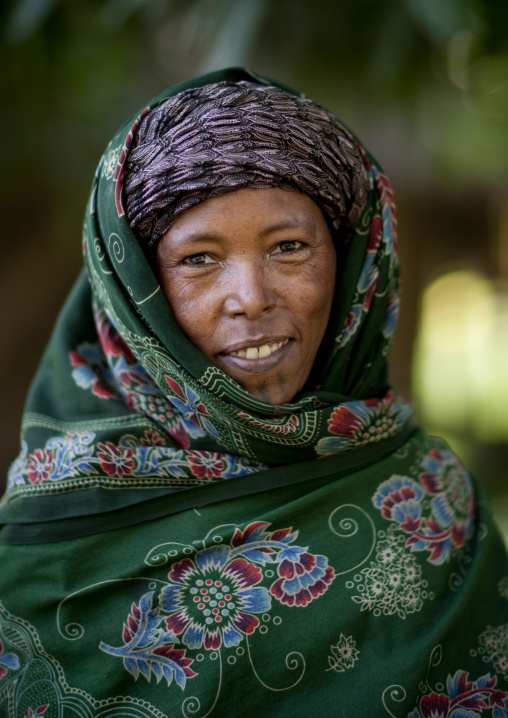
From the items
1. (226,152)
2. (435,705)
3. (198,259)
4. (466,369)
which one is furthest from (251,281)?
(466,369)

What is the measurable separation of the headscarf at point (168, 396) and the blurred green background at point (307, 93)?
3.78ft

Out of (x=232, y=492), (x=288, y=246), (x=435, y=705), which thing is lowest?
(x=435, y=705)

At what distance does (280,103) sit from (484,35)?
146cm

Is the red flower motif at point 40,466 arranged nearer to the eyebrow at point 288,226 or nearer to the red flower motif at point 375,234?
the eyebrow at point 288,226

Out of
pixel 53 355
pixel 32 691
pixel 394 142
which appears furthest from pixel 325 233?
pixel 394 142

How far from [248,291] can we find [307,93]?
7.01 ft

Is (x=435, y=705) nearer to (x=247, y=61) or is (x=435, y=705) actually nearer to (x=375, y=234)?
(x=375, y=234)

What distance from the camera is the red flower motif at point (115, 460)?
55.4 inches

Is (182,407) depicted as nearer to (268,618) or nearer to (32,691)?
(268,618)

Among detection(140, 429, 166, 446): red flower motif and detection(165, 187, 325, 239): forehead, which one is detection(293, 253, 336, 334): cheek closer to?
detection(165, 187, 325, 239): forehead

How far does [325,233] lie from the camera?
1.46 metres

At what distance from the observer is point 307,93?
3.07 metres

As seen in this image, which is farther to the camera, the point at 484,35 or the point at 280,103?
the point at 484,35

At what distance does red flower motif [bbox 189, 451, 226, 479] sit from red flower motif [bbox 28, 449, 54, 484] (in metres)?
0.33
